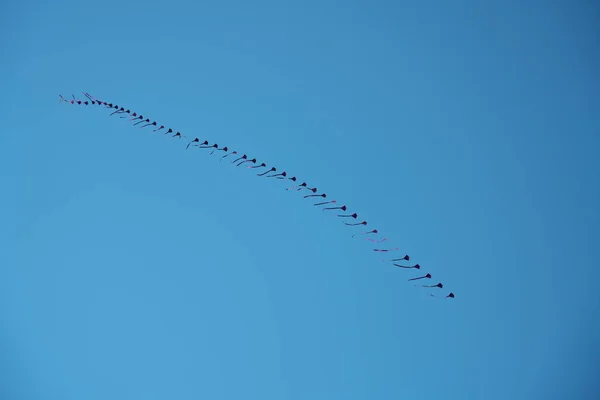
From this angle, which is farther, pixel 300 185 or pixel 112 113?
pixel 112 113

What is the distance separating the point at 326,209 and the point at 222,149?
139cm

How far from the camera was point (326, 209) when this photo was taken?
17.0 feet

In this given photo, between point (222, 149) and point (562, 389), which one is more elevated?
point (222, 149)

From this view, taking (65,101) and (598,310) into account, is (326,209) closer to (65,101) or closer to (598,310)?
(598,310)

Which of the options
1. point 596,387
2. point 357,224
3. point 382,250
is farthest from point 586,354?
point 357,224

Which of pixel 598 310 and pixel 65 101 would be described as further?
pixel 65 101

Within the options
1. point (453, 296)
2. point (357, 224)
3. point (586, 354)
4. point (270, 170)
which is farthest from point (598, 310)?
point (270, 170)

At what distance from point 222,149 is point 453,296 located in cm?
297

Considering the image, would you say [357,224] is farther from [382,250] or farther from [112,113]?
[112,113]

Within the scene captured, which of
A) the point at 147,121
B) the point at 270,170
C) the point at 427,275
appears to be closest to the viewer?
the point at 427,275

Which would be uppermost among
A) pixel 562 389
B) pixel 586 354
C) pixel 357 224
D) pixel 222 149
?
pixel 222 149

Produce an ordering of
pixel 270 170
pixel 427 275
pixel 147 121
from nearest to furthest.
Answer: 1. pixel 427 275
2. pixel 270 170
3. pixel 147 121

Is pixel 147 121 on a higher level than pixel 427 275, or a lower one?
higher

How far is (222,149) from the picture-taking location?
5.49 m
